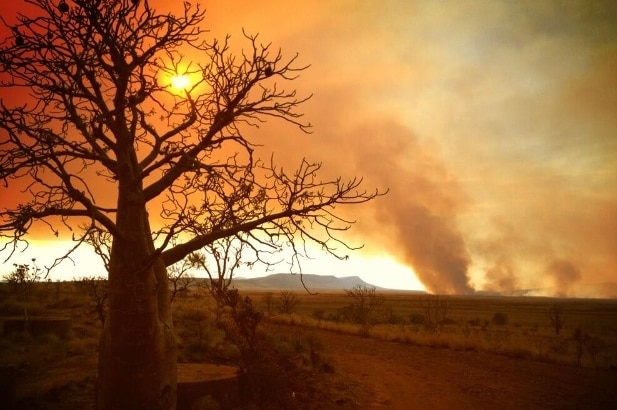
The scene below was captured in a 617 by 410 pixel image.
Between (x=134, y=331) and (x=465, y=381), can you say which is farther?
(x=465, y=381)

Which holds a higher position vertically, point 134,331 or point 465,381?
point 134,331

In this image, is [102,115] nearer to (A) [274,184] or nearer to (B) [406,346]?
(A) [274,184]

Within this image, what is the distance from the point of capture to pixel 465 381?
10633mm

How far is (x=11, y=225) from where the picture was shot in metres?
4.01

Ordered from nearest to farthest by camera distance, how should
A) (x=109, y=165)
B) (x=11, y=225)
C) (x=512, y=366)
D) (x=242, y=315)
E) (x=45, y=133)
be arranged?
(x=11, y=225), (x=45, y=133), (x=109, y=165), (x=242, y=315), (x=512, y=366)

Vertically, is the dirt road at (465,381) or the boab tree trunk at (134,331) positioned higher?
the boab tree trunk at (134,331)

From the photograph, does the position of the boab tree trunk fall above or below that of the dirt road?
above

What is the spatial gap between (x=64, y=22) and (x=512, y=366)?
12.8 meters

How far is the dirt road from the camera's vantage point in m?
8.90

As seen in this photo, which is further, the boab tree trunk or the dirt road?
the dirt road

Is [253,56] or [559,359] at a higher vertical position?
[253,56]

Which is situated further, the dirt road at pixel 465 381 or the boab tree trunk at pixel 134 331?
the dirt road at pixel 465 381

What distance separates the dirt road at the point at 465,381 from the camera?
890 cm

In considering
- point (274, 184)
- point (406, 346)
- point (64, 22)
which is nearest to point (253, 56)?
point (274, 184)
